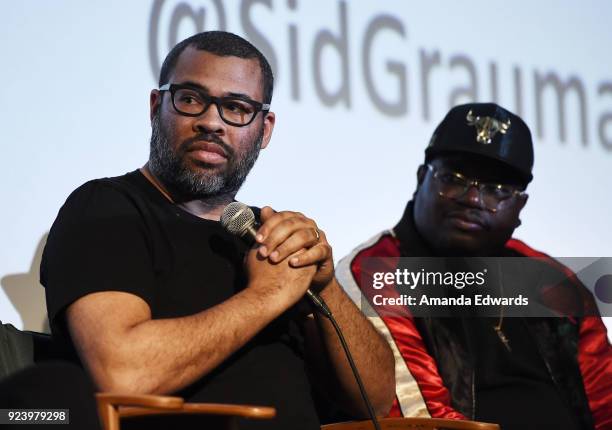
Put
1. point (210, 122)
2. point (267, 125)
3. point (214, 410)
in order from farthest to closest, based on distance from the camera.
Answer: point (267, 125), point (210, 122), point (214, 410)

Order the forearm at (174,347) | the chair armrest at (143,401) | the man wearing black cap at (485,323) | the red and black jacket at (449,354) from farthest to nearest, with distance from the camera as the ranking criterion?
the man wearing black cap at (485,323), the red and black jacket at (449,354), the forearm at (174,347), the chair armrest at (143,401)

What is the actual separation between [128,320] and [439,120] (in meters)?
2.00

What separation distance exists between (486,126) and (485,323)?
2.11 feet

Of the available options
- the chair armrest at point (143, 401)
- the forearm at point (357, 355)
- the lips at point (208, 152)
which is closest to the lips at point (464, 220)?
the forearm at point (357, 355)

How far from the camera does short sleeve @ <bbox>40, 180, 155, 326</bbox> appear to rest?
2.22 meters

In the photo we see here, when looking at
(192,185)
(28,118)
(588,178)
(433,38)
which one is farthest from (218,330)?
(588,178)

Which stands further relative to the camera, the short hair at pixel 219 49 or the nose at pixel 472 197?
the nose at pixel 472 197

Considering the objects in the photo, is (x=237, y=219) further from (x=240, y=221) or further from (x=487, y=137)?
(x=487, y=137)

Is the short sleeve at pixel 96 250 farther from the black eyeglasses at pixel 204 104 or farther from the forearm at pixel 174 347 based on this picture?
the black eyeglasses at pixel 204 104

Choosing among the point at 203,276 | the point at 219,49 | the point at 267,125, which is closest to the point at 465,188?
the point at 267,125

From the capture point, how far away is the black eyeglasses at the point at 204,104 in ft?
8.41

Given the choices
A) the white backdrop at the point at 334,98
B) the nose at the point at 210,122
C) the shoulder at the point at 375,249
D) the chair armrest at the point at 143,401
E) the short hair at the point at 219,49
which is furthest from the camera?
the shoulder at the point at 375,249

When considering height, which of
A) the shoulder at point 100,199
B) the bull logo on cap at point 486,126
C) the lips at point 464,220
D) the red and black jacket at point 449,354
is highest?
the bull logo on cap at point 486,126

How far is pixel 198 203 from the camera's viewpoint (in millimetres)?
2602
